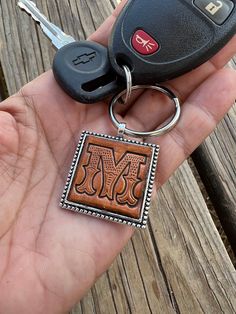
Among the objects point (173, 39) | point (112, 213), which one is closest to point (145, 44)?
point (173, 39)

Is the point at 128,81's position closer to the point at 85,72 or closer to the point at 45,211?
the point at 85,72

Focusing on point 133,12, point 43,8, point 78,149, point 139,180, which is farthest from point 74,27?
point 139,180

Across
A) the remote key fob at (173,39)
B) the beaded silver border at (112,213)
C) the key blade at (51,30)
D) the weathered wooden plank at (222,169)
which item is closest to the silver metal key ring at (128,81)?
the remote key fob at (173,39)

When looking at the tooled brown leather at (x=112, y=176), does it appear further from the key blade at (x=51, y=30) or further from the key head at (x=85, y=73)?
the key blade at (x=51, y=30)

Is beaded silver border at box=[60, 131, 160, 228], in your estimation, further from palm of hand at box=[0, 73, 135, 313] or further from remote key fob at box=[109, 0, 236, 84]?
remote key fob at box=[109, 0, 236, 84]

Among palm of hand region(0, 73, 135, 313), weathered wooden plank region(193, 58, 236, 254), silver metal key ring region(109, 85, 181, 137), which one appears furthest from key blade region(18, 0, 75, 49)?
weathered wooden plank region(193, 58, 236, 254)
